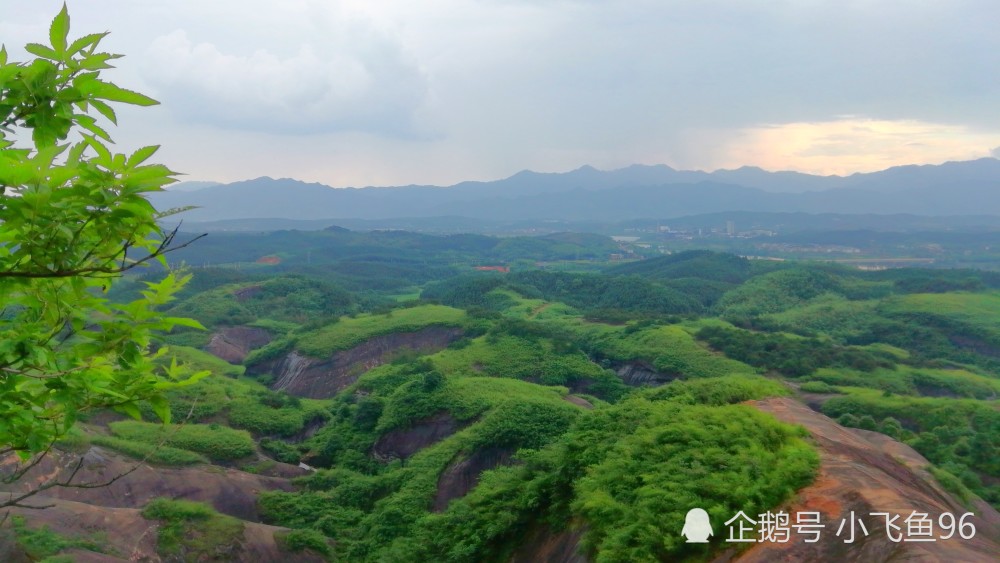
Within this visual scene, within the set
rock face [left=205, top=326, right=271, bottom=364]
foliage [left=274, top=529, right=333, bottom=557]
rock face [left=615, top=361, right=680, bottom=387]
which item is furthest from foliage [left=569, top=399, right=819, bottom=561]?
rock face [left=205, top=326, right=271, bottom=364]

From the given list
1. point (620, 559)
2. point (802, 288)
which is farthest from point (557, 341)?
point (802, 288)

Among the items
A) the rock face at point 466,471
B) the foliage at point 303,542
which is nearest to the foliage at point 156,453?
the foliage at point 303,542

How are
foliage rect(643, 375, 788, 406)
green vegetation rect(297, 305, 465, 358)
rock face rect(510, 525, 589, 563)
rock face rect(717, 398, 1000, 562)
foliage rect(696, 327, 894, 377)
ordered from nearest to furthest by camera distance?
rock face rect(717, 398, 1000, 562)
rock face rect(510, 525, 589, 563)
foliage rect(643, 375, 788, 406)
foliage rect(696, 327, 894, 377)
green vegetation rect(297, 305, 465, 358)

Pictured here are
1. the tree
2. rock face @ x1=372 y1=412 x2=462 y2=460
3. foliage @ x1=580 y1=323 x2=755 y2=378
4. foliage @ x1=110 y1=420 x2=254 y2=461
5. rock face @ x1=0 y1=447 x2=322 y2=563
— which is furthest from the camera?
foliage @ x1=580 y1=323 x2=755 y2=378

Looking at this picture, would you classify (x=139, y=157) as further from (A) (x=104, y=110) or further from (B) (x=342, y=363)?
(B) (x=342, y=363)

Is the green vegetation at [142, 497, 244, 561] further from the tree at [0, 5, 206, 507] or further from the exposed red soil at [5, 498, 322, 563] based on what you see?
the tree at [0, 5, 206, 507]

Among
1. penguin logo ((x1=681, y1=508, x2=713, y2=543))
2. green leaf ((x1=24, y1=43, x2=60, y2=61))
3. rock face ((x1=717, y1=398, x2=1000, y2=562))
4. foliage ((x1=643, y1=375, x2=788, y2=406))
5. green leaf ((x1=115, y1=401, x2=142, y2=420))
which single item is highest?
green leaf ((x1=24, y1=43, x2=60, y2=61))

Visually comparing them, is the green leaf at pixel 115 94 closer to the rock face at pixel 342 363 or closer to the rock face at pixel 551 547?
the rock face at pixel 551 547
